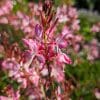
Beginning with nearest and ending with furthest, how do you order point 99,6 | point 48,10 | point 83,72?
point 48,10 < point 83,72 < point 99,6

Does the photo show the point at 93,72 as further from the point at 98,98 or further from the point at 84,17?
the point at 84,17

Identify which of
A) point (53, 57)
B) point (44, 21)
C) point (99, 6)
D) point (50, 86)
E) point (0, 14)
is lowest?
point (99, 6)

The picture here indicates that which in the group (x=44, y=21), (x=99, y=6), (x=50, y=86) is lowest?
(x=99, y=6)

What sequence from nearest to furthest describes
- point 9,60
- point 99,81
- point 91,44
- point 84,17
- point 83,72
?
point 9,60, point 99,81, point 83,72, point 91,44, point 84,17

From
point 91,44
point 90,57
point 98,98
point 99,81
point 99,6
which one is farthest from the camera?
point 99,6

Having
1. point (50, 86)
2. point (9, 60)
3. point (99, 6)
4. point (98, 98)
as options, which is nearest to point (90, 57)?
point (98, 98)

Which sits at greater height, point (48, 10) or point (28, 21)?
point (48, 10)

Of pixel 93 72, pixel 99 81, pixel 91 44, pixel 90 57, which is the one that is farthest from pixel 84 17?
pixel 99 81

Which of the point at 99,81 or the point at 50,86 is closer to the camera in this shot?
the point at 50,86

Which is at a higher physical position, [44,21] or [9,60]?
[44,21]

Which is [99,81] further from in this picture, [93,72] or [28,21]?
[28,21]
